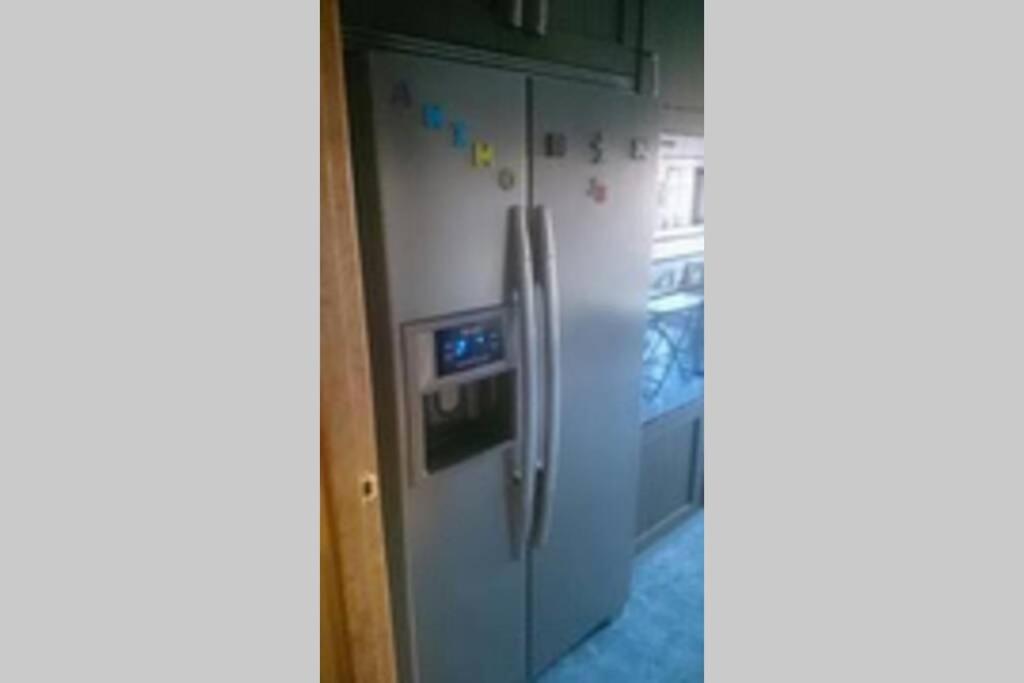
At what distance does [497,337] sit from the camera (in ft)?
5.13

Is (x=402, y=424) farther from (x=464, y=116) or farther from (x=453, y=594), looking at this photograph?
(x=464, y=116)

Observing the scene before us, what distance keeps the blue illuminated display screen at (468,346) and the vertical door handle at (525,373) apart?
0.07 metres

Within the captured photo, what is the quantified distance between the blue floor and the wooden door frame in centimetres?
110

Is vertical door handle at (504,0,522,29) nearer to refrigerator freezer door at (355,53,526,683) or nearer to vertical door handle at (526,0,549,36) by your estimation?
vertical door handle at (526,0,549,36)

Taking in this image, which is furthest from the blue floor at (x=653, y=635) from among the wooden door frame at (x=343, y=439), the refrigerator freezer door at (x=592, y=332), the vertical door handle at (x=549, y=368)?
the wooden door frame at (x=343, y=439)

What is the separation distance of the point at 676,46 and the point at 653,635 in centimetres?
211

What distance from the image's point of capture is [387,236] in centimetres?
129

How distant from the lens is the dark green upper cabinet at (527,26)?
1288mm

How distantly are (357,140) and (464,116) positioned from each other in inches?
10.3

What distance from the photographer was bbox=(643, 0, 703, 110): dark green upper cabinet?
2068mm

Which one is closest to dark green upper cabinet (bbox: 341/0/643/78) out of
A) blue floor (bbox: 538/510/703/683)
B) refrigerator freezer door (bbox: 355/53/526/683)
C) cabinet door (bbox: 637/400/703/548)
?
refrigerator freezer door (bbox: 355/53/526/683)

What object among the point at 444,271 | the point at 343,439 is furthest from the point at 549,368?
the point at 343,439

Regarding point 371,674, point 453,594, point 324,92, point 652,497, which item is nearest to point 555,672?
point 453,594

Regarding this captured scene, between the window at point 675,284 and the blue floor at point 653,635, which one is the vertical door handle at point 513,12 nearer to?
the window at point 675,284
